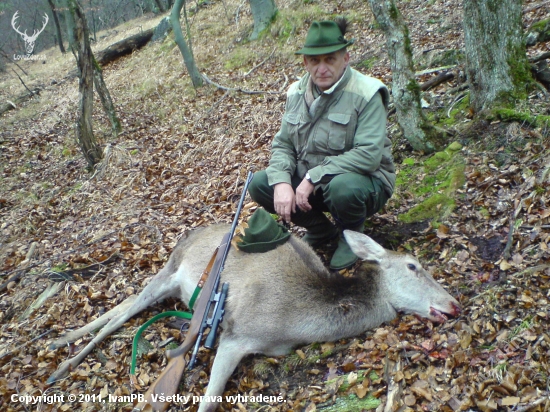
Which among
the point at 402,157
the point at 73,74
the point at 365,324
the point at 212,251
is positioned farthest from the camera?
the point at 73,74

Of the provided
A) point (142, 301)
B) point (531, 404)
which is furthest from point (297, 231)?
point (531, 404)

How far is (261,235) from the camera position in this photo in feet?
15.5

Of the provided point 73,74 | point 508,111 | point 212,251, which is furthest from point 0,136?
point 508,111

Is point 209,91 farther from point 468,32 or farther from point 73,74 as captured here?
point 73,74

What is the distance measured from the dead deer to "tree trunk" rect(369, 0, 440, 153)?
7.84 ft

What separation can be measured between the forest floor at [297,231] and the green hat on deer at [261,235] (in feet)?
3.84

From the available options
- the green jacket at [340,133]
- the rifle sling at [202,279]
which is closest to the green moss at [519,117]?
the green jacket at [340,133]

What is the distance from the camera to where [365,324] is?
4.14m

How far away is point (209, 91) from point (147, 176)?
164 inches

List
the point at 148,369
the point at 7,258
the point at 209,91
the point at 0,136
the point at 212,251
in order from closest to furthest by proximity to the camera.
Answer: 1. the point at 148,369
2. the point at 212,251
3. the point at 7,258
4. the point at 209,91
5. the point at 0,136

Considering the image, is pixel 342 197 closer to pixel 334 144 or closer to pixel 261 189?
pixel 334 144

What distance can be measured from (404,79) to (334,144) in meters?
1.84

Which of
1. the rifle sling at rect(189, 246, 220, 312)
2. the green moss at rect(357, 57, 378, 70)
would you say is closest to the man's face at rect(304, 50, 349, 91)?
the rifle sling at rect(189, 246, 220, 312)

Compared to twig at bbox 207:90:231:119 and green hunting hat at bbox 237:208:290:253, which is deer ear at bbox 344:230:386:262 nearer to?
green hunting hat at bbox 237:208:290:253
